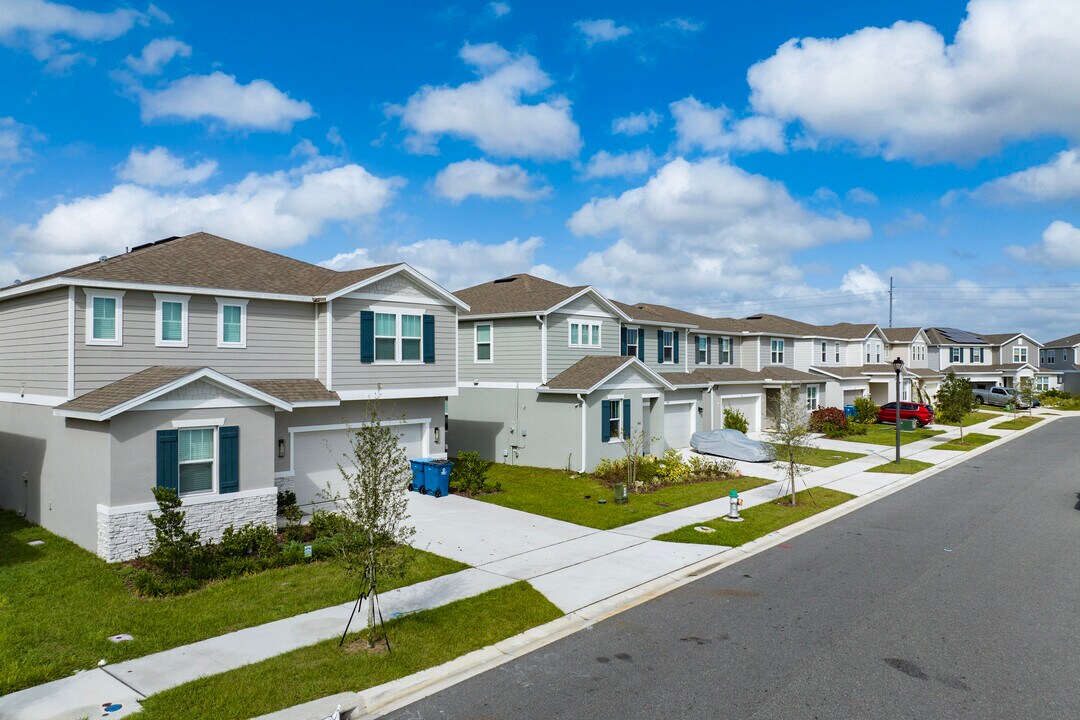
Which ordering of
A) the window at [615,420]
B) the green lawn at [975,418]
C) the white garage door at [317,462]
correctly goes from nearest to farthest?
1. the white garage door at [317,462]
2. the window at [615,420]
3. the green lawn at [975,418]

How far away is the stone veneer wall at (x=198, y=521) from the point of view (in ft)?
43.2

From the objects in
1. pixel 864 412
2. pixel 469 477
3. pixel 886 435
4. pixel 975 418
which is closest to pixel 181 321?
pixel 469 477

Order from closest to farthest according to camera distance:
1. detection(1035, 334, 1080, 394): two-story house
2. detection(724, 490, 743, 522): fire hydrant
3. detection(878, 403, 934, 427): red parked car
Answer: detection(724, 490, 743, 522): fire hydrant < detection(878, 403, 934, 427): red parked car < detection(1035, 334, 1080, 394): two-story house

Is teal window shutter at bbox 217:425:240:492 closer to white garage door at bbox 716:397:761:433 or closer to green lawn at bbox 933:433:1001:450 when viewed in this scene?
white garage door at bbox 716:397:761:433

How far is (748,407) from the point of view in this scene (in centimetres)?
3722

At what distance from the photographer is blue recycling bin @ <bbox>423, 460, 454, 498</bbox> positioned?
66.4ft

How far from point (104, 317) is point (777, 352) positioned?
36.7 meters

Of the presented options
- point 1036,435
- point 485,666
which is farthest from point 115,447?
point 1036,435

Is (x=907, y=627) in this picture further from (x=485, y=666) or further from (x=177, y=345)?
(x=177, y=345)

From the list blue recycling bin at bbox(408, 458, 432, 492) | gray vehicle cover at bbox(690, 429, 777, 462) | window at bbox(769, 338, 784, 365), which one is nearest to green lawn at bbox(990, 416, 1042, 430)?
window at bbox(769, 338, 784, 365)

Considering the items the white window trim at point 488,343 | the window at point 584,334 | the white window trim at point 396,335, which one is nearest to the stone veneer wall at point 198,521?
the white window trim at point 396,335

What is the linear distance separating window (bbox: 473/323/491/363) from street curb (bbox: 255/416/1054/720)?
14097mm

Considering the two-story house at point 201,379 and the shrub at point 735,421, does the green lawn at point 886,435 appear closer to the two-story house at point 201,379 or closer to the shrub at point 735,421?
the shrub at point 735,421

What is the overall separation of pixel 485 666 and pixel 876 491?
700 inches
